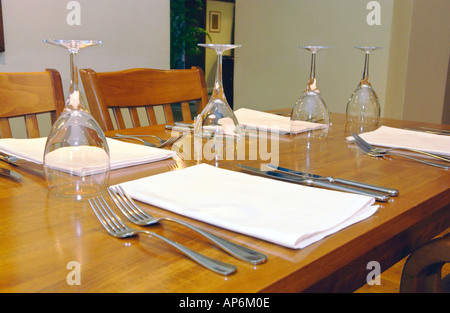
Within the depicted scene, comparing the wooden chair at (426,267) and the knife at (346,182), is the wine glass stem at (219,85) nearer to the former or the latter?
the knife at (346,182)

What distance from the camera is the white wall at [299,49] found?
10.9ft

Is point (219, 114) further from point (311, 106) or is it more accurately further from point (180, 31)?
point (180, 31)

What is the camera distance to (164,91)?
5.20 feet

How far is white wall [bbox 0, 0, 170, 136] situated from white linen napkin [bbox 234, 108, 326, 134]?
142 centimetres

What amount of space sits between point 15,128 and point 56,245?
2094 mm

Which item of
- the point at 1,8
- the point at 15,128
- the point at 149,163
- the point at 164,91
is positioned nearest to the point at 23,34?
the point at 1,8

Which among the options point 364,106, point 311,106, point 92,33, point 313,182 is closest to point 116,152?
point 313,182

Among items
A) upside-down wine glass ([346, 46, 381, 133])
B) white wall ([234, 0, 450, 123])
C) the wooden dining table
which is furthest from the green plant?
the wooden dining table

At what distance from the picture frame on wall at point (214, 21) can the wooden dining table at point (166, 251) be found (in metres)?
8.65

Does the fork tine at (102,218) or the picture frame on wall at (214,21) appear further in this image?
the picture frame on wall at (214,21)

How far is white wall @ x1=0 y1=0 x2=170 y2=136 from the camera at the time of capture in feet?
7.55

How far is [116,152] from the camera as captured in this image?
0.88m

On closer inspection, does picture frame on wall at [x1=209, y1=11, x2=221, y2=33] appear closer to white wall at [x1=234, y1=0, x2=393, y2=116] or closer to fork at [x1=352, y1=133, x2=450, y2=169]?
white wall at [x1=234, y1=0, x2=393, y2=116]

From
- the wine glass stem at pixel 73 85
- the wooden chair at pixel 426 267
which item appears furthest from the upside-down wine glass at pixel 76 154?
the wooden chair at pixel 426 267
